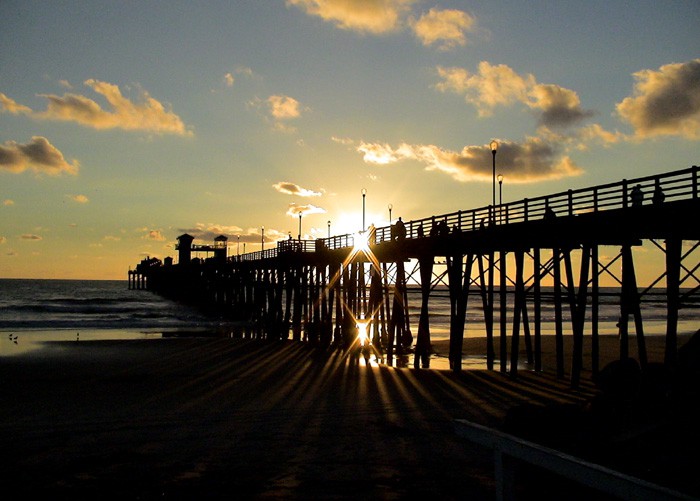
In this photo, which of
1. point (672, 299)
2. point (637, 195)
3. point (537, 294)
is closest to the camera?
point (672, 299)

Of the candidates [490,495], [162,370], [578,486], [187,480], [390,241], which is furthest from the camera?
[390,241]

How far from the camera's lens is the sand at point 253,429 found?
7812 mm

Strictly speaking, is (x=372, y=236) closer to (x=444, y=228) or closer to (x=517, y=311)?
(x=444, y=228)

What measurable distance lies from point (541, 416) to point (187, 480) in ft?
15.1

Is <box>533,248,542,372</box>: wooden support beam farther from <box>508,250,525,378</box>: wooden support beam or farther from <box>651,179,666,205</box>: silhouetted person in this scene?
<box>651,179,666,205</box>: silhouetted person

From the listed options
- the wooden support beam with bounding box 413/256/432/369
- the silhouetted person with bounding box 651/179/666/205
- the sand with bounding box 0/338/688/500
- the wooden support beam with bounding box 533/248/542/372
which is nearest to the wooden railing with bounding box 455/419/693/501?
the sand with bounding box 0/338/688/500

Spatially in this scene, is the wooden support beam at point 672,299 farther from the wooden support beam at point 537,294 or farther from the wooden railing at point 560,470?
the wooden railing at point 560,470

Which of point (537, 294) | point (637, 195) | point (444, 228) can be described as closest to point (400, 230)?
point (444, 228)

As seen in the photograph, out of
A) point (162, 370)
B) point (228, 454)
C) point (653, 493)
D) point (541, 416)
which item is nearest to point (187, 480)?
point (228, 454)

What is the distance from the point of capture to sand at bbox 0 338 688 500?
7812 millimetres

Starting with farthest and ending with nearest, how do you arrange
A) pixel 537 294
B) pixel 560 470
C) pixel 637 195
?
pixel 537 294
pixel 637 195
pixel 560 470

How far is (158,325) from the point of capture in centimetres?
4806

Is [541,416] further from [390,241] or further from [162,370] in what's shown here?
[390,241]

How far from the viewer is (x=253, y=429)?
11.1m
